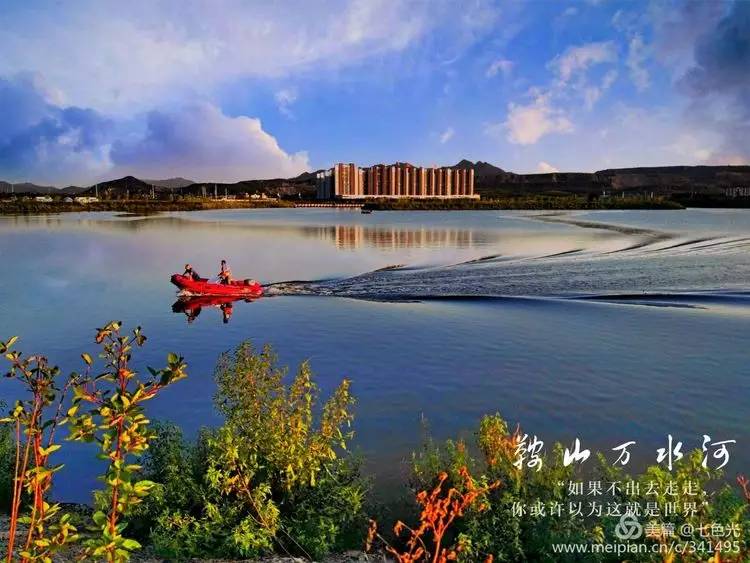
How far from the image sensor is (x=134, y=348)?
59.5 ft

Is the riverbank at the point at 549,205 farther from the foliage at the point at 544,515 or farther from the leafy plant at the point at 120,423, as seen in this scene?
the leafy plant at the point at 120,423

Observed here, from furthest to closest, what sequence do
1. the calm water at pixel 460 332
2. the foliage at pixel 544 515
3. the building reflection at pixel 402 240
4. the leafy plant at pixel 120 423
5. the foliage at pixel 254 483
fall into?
1. the building reflection at pixel 402 240
2. the calm water at pixel 460 332
3. the foliage at pixel 254 483
4. the foliage at pixel 544 515
5. the leafy plant at pixel 120 423

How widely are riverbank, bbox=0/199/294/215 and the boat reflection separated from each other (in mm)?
105095

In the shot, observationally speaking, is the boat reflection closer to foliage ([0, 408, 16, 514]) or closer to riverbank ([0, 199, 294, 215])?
foliage ([0, 408, 16, 514])

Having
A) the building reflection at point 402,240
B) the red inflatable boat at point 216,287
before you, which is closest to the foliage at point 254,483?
the red inflatable boat at point 216,287

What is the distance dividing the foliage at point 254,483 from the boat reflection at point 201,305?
590 inches

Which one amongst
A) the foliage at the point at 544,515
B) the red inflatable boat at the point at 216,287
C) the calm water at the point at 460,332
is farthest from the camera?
the red inflatable boat at the point at 216,287

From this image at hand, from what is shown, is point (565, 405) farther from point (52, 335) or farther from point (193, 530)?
point (52, 335)

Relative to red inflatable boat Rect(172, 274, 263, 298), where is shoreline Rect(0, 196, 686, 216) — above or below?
above

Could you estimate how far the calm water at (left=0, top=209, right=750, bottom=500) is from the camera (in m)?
12.1

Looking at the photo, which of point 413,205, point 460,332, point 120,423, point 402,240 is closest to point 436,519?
point 120,423

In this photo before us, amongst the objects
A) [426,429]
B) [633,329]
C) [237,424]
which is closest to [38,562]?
[237,424]

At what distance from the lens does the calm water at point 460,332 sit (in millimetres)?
12094

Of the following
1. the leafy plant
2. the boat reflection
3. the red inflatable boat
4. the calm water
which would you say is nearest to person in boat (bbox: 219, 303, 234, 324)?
the boat reflection
